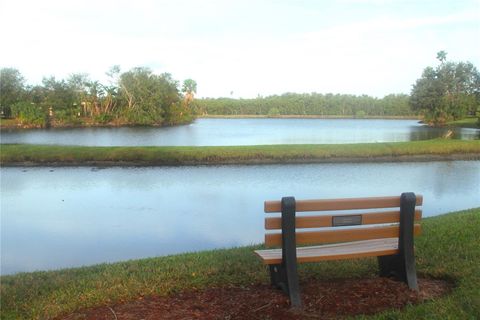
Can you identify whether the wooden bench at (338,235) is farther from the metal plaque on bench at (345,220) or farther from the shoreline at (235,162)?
the shoreline at (235,162)

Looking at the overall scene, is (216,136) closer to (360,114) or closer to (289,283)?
(289,283)

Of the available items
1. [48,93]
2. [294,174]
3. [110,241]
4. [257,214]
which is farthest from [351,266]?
[48,93]

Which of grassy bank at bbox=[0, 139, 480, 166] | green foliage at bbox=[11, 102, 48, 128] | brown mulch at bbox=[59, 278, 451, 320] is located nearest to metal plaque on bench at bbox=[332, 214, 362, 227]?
brown mulch at bbox=[59, 278, 451, 320]

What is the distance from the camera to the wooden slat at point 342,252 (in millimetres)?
4391

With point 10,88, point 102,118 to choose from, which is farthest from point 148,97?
point 10,88

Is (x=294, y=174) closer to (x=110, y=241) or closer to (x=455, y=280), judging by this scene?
(x=110, y=241)

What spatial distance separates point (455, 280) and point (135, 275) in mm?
3289

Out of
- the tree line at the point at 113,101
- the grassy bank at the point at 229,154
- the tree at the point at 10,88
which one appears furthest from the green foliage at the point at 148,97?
the grassy bank at the point at 229,154

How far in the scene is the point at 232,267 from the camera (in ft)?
18.2

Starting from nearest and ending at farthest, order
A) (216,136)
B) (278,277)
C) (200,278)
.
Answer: (278,277) → (200,278) → (216,136)

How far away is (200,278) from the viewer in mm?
5172

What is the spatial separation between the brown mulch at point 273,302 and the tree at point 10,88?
52177mm

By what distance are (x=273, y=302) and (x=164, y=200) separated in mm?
9457

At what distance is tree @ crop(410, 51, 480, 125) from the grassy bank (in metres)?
39.2
